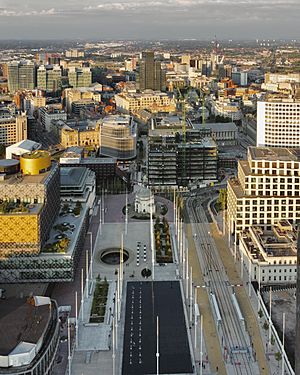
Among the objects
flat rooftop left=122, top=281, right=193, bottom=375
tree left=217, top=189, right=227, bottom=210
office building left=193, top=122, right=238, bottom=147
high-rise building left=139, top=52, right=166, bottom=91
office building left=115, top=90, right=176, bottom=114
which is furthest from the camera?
high-rise building left=139, top=52, right=166, bottom=91

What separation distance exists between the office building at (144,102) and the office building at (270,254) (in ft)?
161

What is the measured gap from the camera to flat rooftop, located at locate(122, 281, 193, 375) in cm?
2212

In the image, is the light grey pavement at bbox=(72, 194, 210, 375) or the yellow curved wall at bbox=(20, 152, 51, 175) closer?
the light grey pavement at bbox=(72, 194, 210, 375)

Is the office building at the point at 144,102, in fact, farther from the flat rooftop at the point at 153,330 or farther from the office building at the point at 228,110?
the flat rooftop at the point at 153,330

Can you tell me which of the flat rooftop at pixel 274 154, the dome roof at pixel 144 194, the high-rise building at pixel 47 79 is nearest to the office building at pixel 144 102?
the high-rise building at pixel 47 79

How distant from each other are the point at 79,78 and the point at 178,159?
63245 mm

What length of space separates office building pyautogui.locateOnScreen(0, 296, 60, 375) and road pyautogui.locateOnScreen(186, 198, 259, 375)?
6.60 metres

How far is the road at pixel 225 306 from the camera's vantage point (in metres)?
22.5

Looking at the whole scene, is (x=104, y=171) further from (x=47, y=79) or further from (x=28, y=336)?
(x=47, y=79)

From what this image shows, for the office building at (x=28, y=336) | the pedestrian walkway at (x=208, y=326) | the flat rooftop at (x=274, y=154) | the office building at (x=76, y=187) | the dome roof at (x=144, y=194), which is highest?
the flat rooftop at (x=274, y=154)

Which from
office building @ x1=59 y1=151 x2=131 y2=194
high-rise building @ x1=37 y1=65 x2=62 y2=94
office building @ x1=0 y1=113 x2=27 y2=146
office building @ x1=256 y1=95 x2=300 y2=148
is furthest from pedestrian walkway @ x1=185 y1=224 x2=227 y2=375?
high-rise building @ x1=37 y1=65 x2=62 y2=94

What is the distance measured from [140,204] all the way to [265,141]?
64.1 feet

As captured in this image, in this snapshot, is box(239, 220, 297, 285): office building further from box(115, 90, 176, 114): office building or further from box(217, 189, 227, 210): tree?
box(115, 90, 176, 114): office building

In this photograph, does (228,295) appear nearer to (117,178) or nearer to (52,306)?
(52,306)
